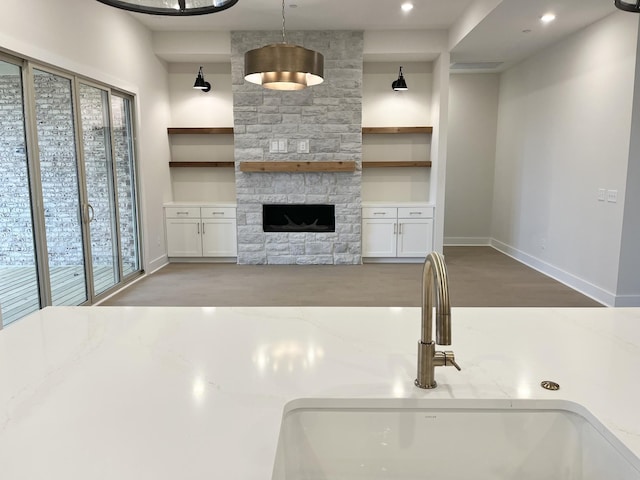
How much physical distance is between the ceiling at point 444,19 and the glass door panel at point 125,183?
1.13 m

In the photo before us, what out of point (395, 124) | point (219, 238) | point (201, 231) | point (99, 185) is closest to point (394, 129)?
point (395, 124)

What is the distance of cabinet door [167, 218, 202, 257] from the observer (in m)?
6.55

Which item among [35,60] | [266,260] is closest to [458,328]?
[35,60]

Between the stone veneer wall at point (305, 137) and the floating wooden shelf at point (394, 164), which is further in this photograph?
the floating wooden shelf at point (394, 164)

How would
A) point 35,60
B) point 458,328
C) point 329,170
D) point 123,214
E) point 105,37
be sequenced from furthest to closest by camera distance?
1. point 329,170
2. point 123,214
3. point 105,37
4. point 35,60
5. point 458,328

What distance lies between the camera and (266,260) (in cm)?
657

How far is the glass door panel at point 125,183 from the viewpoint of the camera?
5281 mm

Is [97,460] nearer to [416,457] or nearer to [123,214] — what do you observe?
[416,457]

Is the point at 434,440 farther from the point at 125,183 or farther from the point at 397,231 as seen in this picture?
the point at 397,231

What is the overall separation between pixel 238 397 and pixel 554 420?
0.67 metres

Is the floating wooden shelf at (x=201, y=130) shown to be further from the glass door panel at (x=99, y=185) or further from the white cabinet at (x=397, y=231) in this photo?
the white cabinet at (x=397, y=231)

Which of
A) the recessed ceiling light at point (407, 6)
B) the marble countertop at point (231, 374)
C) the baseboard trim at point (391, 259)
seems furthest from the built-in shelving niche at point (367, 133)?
the marble countertop at point (231, 374)

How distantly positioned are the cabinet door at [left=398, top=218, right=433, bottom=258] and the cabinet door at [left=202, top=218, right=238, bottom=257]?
2303 mm

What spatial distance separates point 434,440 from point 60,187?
13.4 feet
